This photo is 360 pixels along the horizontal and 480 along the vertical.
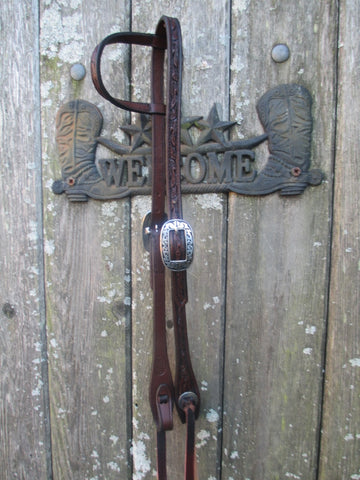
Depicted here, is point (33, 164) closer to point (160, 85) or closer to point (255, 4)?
point (160, 85)

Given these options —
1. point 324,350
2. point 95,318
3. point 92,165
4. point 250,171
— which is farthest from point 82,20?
point 324,350

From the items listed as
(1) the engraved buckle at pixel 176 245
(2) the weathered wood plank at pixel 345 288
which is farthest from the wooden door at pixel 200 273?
(1) the engraved buckle at pixel 176 245

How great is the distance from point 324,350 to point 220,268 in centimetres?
21

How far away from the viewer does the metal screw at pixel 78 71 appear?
0.61 m

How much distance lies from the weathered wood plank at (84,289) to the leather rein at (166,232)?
87mm

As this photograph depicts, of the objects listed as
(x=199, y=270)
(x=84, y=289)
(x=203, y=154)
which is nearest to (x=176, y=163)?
(x=203, y=154)

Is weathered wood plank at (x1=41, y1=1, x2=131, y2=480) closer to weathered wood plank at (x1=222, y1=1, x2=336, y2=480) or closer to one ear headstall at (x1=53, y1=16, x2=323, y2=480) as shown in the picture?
one ear headstall at (x1=53, y1=16, x2=323, y2=480)

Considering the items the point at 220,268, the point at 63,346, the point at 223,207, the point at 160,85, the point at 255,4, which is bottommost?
Result: the point at 63,346

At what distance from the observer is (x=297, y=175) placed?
53 centimetres

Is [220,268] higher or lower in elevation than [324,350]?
higher

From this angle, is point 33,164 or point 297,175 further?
point 33,164

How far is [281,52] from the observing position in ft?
1.76

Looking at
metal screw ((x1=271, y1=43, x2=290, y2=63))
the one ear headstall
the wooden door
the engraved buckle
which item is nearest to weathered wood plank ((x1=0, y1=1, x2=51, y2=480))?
the wooden door

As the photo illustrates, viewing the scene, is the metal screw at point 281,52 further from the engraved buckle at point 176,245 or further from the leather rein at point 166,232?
the engraved buckle at point 176,245
